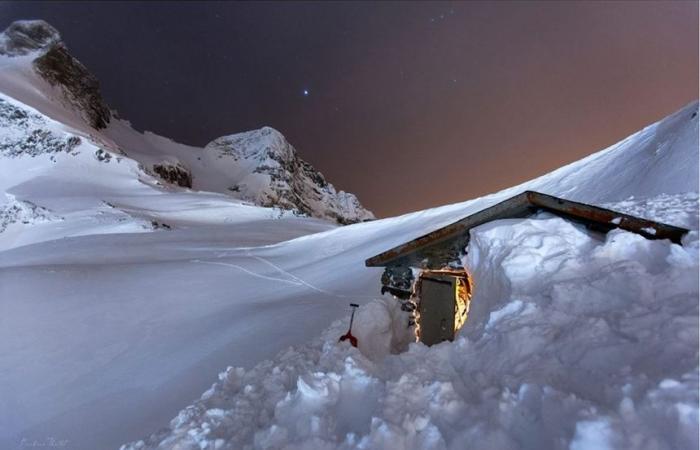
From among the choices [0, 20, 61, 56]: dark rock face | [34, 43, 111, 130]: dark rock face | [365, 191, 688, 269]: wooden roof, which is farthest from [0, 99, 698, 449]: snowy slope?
[0, 20, 61, 56]: dark rock face

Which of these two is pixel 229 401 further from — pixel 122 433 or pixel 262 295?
pixel 262 295

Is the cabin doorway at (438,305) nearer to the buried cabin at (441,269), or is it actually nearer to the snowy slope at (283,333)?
the buried cabin at (441,269)

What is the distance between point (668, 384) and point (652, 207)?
425cm

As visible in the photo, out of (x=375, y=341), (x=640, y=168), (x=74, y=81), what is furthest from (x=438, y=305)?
(x=74, y=81)

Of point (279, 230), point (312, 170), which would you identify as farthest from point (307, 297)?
point (312, 170)

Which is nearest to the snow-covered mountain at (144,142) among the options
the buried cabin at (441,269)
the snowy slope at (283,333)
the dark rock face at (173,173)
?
the dark rock face at (173,173)

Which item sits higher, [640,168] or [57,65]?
[57,65]

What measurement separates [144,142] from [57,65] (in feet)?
67.3

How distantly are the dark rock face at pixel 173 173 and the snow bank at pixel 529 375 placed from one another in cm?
6937

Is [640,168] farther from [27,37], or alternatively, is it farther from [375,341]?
[27,37]

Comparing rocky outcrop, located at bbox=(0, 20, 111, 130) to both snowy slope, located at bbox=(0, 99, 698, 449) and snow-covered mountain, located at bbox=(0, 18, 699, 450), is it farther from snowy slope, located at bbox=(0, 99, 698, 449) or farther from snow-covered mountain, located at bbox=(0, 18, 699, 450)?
snow-covered mountain, located at bbox=(0, 18, 699, 450)

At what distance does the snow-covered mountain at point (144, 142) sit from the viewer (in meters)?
60.0

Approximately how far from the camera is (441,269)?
5359 mm

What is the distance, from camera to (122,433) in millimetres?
5445
